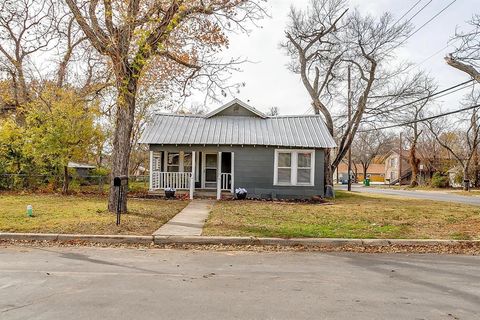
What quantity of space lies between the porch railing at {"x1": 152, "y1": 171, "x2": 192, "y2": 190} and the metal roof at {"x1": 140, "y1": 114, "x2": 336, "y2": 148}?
5.26 feet

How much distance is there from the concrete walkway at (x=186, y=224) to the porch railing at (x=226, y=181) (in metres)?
5.77

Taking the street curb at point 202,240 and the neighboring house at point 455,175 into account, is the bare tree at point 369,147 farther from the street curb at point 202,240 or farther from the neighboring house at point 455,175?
the street curb at point 202,240

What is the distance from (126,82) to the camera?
32.7 ft

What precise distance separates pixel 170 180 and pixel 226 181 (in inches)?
111

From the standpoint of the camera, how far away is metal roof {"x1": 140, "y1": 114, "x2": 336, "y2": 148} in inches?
733

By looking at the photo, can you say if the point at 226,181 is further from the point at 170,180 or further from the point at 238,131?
the point at 170,180

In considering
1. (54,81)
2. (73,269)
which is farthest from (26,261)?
(54,81)

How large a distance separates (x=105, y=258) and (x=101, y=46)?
6.61 m

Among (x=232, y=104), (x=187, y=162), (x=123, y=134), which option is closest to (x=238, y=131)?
(x=232, y=104)

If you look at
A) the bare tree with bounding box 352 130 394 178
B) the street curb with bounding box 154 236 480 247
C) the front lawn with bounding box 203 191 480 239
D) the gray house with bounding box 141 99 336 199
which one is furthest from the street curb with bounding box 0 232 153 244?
the bare tree with bounding box 352 130 394 178

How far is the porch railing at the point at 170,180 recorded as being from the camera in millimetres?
18891

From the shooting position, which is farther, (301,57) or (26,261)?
(301,57)

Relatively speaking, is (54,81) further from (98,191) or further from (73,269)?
(73,269)

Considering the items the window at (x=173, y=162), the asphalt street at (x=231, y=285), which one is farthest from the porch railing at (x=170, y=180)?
the asphalt street at (x=231, y=285)
